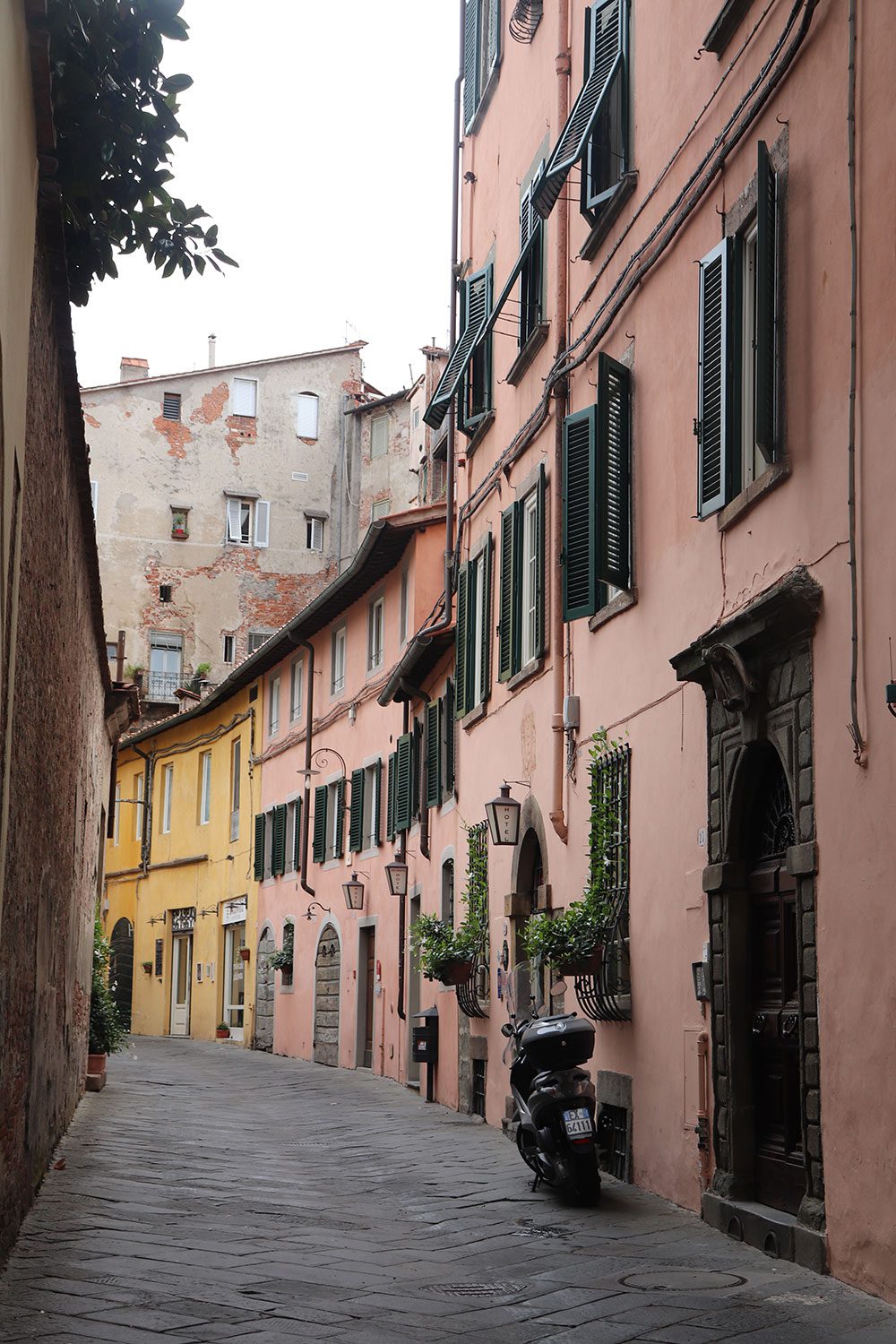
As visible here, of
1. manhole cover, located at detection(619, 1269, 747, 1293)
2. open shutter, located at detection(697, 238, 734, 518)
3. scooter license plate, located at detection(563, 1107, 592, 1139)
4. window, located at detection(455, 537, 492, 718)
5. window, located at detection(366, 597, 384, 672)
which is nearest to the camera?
manhole cover, located at detection(619, 1269, 747, 1293)

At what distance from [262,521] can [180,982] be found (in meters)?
12.0

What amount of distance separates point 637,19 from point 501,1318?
324 inches

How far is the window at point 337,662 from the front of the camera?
26016 mm

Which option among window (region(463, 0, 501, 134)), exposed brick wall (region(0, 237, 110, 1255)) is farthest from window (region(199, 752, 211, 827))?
exposed brick wall (region(0, 237, 110, 1255))

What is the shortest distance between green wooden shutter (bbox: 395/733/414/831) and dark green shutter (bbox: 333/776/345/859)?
376 centimetres

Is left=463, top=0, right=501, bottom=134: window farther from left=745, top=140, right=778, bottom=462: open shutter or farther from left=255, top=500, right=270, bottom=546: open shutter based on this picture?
left=255, top=500, right=270, bottom=546: open shutter

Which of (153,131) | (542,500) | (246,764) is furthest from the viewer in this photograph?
(246,764)

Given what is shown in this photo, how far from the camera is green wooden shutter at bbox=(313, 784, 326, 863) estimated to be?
86.4 ft

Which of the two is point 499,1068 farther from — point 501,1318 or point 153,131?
point 153,131

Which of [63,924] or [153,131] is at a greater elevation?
[153,131]

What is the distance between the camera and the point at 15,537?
664cm

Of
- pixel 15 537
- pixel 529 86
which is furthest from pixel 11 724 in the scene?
pixel 529 86

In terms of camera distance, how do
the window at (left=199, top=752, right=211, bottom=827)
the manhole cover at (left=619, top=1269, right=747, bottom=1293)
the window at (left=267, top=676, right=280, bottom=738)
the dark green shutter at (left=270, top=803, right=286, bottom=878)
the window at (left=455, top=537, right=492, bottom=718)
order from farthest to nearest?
the window at (left=199, top=752, right=211, bottom=827), the window at (left=267, top=676, right=280, bottom=738), the dark green shutter at (left=270, top=803, right=286, bottom=878), the window at (left=455, top=537, right=492, bottom=718), the manhole cover at (left=619, top=1269, right=747, bottom=1293)

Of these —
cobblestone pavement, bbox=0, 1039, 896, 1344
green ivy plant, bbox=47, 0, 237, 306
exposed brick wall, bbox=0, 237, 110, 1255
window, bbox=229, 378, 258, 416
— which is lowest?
cobblestone pavement, bbox=0, 1039, 896, 1344
